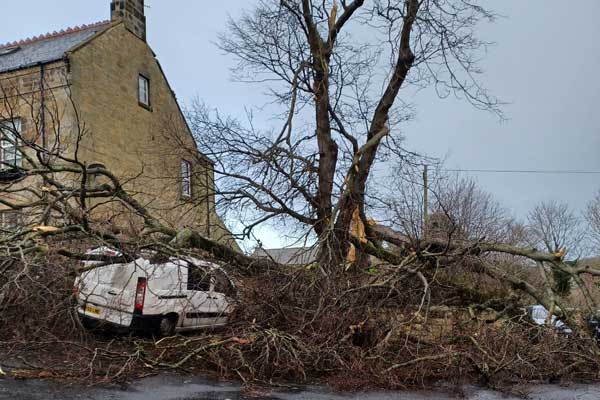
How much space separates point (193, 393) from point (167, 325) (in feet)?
11.4

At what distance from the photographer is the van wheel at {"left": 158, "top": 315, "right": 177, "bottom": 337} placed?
890 centimetres

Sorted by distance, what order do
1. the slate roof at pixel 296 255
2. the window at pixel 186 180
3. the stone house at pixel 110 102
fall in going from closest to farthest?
the slate roof at pixel 296 255 < the window at pixel 186 180 < the stone house at pixel 110 102

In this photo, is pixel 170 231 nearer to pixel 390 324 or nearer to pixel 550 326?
pixel 390 324

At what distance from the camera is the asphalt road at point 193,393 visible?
524 centimetres

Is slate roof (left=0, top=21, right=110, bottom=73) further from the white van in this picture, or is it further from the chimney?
the white van

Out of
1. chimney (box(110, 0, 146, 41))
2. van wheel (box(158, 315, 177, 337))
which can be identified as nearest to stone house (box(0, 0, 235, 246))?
chimney (box(110, 0, 146, 41))

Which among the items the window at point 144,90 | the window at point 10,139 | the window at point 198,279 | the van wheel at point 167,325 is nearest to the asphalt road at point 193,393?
the window at point 198,279

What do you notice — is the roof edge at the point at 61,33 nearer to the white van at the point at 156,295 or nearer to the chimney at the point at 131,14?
the chimney at the point at 131,14

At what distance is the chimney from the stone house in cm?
3

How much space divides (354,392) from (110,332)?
4181 millimetres

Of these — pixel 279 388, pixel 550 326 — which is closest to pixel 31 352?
pixel 279 388

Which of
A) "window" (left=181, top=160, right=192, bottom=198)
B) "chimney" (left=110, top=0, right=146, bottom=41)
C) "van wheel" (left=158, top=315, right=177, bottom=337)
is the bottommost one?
"van wheel" (left=158, top=315, right=177, bottom=337)

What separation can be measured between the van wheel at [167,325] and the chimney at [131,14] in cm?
1286

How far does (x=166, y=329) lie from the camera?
8.95 metres
